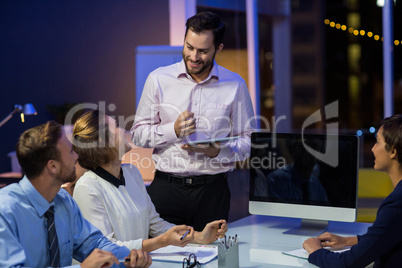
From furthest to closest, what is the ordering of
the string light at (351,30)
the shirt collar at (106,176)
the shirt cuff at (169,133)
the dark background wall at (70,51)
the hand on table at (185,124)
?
1. the string light at (351,30)
2. the dark background wall at (70,51)
3. the shirt cuff at (169,133)
4. the hand on table at (185,124)
5. the shirt collar at (106,176)

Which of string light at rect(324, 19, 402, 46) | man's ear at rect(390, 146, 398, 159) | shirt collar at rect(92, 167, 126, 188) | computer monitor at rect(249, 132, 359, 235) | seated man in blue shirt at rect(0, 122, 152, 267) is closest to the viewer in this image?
seated man in blue shirt at rect(0, 122, 152, 267)

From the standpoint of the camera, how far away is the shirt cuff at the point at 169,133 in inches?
107

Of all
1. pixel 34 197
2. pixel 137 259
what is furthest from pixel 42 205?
pixel 137 259

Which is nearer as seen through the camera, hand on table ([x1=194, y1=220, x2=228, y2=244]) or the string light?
hand on table ([x1=194, y1=220, x2=228, y2=244])

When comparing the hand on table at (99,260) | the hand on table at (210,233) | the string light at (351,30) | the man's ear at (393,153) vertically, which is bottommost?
the hand on table at (210,233)

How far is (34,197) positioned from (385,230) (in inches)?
48.1

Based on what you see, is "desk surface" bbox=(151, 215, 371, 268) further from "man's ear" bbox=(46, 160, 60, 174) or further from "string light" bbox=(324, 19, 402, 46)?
"string light" bbox=(324, 19, 402, 46)

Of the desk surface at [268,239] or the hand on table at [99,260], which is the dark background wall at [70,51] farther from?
the hand on table at [99,260]

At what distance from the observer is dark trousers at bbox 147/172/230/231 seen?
9.02 feet

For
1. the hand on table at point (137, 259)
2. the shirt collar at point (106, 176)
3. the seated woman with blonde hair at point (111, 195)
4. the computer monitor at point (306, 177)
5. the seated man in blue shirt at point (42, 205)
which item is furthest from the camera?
the computer monitor at point (306, 177)

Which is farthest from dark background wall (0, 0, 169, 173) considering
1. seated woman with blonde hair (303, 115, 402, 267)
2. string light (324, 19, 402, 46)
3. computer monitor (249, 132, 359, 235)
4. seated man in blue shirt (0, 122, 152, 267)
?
seated woman with blonde hair (303, 115, 402, 267)

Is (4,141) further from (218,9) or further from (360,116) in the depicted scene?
(360,116)

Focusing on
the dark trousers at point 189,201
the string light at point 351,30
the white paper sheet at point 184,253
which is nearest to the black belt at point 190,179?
the dark trousers at point 189,201

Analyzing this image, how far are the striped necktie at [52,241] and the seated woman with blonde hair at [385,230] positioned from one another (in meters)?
0.96
